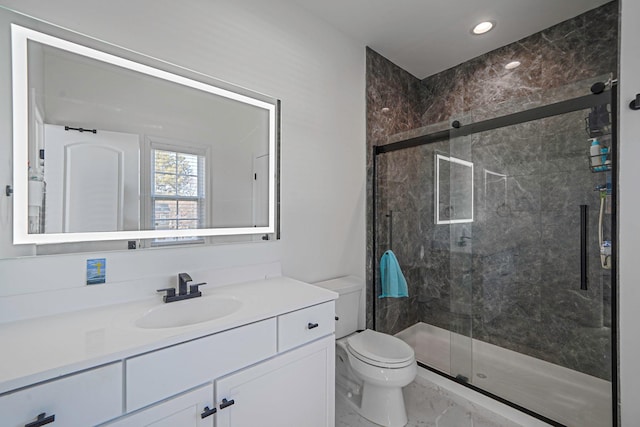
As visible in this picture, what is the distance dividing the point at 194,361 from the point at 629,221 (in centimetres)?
193

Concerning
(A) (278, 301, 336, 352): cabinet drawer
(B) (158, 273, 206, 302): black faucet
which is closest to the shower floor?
(A) (278, 301, 336, 352): cabinet drawer

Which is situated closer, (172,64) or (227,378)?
(227,378)

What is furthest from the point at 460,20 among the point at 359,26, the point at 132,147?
the point at 132,147

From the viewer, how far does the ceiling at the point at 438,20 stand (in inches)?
74.9

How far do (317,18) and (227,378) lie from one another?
2.27 metres

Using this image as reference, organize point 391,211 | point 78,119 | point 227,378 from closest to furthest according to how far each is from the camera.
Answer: point 227,378
point 78,119
point 391,211

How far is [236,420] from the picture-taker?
3.44 ft

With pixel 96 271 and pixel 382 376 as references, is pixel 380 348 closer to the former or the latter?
pixel 382 376

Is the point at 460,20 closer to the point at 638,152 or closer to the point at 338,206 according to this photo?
the point at 638,152

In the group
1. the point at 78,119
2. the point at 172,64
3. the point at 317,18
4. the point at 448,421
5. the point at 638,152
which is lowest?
the point at 448,421

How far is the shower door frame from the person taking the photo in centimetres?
133

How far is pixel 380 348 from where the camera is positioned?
1.84 m

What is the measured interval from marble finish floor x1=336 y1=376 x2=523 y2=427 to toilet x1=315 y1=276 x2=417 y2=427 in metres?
0.06

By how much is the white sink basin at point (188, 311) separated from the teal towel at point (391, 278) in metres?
1.38
